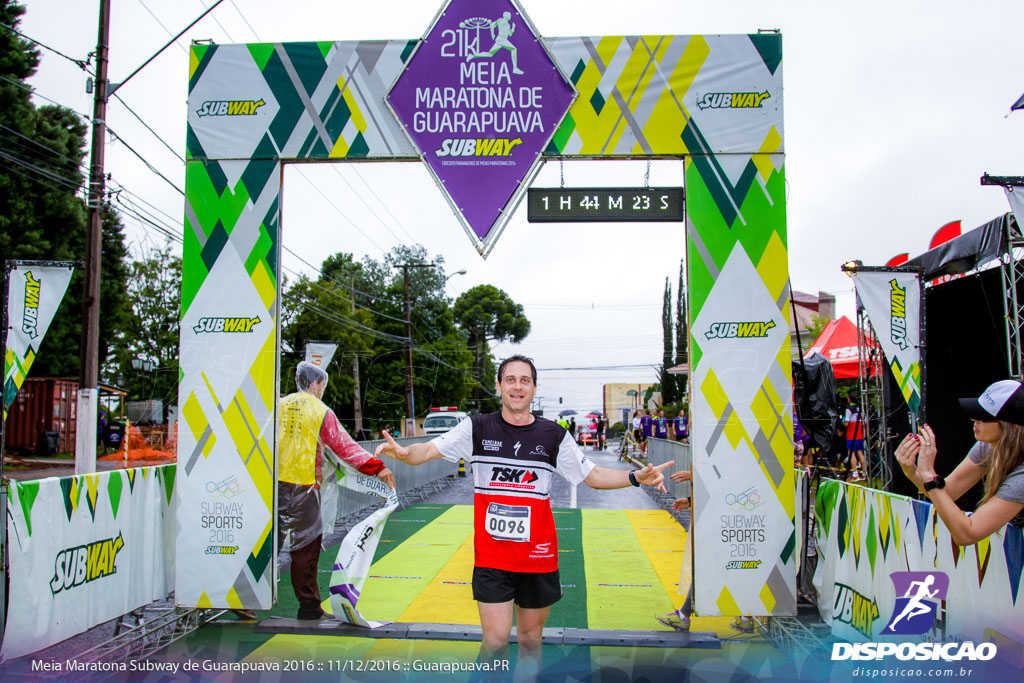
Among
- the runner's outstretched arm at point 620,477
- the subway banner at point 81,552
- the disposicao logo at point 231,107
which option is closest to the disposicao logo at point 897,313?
the runner's outstretched arm at point 620,477

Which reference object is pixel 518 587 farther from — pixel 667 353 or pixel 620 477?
pixel 667 353

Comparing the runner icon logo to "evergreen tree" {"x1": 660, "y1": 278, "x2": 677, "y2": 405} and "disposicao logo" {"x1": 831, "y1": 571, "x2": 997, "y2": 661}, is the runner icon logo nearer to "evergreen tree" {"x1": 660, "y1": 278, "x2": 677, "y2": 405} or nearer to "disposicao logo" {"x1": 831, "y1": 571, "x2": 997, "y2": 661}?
"disposicao logo" {"x1": 831, "y1": 571, "x2": 997, "y2": 661}

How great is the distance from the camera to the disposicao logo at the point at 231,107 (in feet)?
21.1

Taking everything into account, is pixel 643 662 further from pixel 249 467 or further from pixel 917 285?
pixel 917 285

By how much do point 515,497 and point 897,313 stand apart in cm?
542

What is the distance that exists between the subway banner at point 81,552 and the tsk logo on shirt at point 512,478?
3.15 metres

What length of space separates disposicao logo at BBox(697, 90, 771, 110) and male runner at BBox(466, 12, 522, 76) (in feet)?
5.34

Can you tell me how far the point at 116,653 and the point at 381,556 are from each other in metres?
4.04

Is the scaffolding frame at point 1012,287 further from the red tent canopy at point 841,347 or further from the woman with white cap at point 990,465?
the red tent canopy at point 841,347

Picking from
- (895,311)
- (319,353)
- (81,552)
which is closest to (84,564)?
(81,552)

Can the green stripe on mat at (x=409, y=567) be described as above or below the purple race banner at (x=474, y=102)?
below

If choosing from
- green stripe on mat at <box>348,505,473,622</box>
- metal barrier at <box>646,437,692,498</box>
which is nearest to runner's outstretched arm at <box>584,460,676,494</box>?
green stripe on mat at <box>348,505,473,622</box>

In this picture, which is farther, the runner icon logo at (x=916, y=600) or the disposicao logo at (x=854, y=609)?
the disposicao logo at (x=854, y=609)

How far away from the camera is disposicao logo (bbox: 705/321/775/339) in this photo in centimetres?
609
